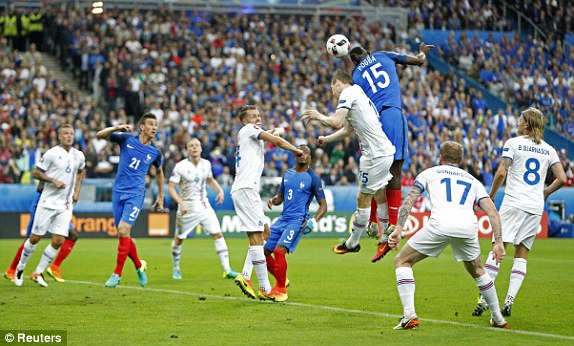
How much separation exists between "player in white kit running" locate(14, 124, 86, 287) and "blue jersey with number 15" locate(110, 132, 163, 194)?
1013 mm

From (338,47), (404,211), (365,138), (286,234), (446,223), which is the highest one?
(338,47)

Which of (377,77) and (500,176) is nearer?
(377,77)

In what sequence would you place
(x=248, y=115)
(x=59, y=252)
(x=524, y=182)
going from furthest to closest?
(x=59, y=252) → (x=248, y=115) → (x=524, y=182)

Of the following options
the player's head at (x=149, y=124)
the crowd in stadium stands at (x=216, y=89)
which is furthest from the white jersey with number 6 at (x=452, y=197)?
the crowd in stadium stands at (x=216, y=89)

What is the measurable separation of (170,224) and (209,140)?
130 inches

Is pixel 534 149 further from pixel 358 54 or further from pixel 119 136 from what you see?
pixel 119 136

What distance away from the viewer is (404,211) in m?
10.2

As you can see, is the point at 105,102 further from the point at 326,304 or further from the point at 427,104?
the point at 326,304

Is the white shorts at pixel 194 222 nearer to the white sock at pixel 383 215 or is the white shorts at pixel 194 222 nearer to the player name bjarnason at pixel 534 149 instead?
the white sock at pixel 383 215

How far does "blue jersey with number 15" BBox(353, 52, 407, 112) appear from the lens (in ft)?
38.3

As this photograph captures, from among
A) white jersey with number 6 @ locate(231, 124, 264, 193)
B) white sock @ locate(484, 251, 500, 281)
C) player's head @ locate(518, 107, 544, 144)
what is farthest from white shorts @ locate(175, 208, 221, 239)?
player's head @ locate(518, 107, 544, 144)

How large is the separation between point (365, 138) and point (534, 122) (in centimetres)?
233

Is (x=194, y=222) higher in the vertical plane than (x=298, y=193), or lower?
lower

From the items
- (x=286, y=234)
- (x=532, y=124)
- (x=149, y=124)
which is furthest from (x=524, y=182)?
(x=149, y=124)
